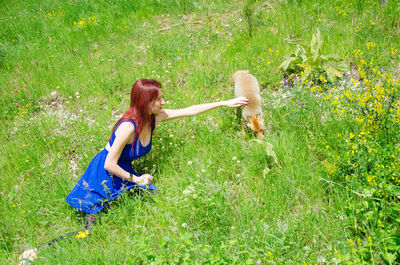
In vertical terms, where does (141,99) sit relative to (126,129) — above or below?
above

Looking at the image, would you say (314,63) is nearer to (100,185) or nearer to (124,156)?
(124,156)

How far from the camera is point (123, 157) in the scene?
145 inches

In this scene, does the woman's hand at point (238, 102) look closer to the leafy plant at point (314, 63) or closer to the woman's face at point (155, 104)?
the woman's face at point (155, 104)

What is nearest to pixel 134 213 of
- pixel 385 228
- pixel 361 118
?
pixel 385 228

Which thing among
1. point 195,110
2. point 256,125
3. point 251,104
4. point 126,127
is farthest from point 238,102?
point 126,127

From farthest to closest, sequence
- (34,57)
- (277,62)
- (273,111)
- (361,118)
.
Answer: (34,57) → (277,62) → (273,111) → (361,118)

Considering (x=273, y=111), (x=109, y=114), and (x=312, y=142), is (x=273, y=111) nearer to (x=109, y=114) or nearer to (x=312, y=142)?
(x=312, y=142)

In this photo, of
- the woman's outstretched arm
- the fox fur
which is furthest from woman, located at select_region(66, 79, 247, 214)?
the fox fur

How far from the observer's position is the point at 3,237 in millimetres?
3404

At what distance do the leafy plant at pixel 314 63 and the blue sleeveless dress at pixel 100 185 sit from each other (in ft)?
8.73

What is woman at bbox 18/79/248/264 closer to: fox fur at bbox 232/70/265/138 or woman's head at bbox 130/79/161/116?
woman's head at bbox 130/79/161/116

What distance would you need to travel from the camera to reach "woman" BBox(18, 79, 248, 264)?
3.41 metres

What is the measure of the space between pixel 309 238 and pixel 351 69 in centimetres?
312

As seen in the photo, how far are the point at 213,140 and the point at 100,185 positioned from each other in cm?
158
